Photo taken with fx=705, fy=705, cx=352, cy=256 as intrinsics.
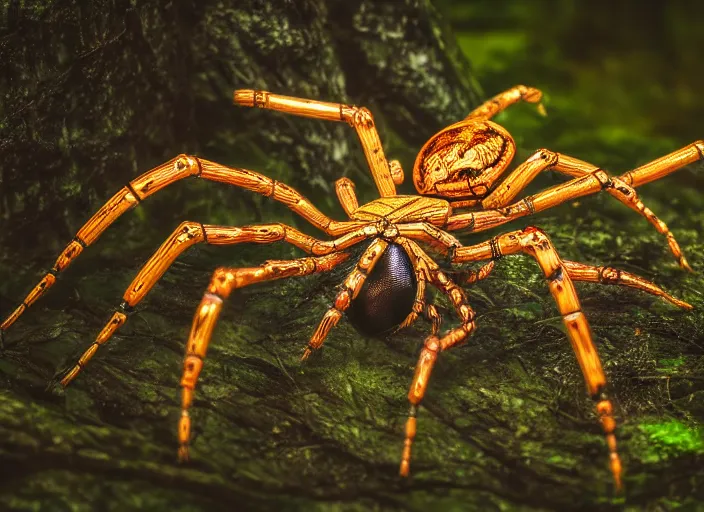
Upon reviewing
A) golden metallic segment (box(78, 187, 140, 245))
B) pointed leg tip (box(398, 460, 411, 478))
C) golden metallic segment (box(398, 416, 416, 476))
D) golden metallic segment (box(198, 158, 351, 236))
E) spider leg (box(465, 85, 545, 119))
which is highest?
spider leg (box(465, 85, 545, 119))

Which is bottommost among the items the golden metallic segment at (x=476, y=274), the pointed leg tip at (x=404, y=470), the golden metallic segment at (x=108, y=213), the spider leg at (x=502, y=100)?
the pointed leg tip at (x=404, y=470)

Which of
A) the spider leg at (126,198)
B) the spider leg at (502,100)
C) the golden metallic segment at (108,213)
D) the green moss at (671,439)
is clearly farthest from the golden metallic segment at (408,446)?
the spider leg at (502,100)

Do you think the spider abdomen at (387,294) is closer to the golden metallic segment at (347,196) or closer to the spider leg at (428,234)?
the spider leg at (428,234)

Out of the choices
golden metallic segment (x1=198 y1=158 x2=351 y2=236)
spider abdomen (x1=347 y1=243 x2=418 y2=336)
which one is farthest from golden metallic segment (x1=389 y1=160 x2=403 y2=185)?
spider abdomen (x1=347 y1=243 x2=418 y2=336)

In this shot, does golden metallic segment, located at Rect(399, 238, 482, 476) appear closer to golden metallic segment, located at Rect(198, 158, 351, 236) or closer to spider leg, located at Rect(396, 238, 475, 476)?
spider leg, located at Rect(396, 238, 475, 476)

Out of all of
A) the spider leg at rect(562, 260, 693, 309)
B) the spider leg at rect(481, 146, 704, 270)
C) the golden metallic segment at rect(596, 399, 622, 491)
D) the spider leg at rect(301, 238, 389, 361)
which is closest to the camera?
the golden metallic segment at rect(596, 399, 622, 491)

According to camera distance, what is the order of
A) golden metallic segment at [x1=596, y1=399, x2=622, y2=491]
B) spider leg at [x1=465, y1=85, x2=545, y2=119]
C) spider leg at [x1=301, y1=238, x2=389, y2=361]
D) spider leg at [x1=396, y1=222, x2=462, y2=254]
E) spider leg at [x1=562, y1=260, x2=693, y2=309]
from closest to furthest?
golden metallic segment at [x1=596, y1=399, x2=622, y2=491]
spider leg at [x1=301, y1=238, x2=389, y2=361]
spider leg at [x1=396, y1=222, x2=462, y2=254]
spider leg at [x1=562, y1=260, x2=693, y2=309]
spider leg at [x1=465, y1=85, x2=545, y2=119]
